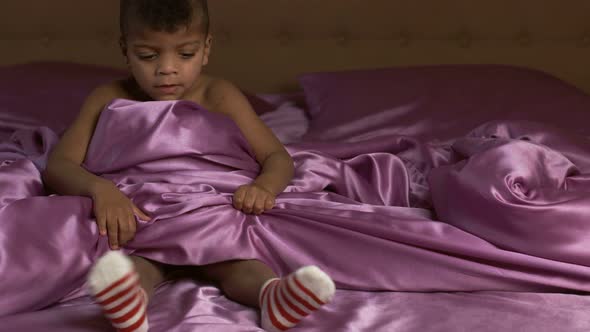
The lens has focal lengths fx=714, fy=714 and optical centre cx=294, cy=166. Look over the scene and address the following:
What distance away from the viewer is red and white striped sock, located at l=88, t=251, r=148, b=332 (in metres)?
0.84

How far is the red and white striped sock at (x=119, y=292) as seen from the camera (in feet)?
2.77

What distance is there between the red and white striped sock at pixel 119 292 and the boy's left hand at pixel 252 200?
0.29 meters

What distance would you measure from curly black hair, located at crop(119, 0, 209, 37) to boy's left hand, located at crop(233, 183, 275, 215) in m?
0.33

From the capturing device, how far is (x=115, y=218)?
1102 mm

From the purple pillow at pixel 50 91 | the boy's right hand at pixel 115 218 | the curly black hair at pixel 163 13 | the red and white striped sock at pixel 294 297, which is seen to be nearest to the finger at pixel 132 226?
the boy's right hand at pixel 115 218

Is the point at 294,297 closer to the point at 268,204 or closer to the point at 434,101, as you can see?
the point at 268,204

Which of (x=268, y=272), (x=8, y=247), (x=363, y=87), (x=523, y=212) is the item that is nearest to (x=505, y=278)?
(x=523, y=212)

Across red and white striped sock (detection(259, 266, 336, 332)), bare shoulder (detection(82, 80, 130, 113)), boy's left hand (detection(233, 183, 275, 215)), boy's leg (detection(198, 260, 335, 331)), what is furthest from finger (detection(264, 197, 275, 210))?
bare shoulder (detection(82, 80, 130, 113))

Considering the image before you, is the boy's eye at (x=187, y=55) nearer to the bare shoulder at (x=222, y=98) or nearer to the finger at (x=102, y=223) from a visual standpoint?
the bare shoulder at (x=222, y=98)

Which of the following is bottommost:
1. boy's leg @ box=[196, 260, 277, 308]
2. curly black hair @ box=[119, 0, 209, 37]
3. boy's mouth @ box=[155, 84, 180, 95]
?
boy's leg @ box=[196, 260, 277, 308]

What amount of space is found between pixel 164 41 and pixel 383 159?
49 centimetres

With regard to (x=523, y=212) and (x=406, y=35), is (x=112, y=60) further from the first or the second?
(x=523, y=212)

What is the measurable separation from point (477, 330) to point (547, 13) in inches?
60.7

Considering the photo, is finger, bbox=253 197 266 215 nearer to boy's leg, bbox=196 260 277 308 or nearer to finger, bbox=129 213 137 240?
boy's leg, bbox=196 260 277 308
